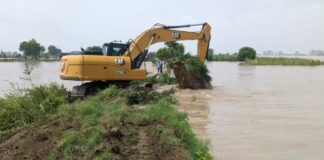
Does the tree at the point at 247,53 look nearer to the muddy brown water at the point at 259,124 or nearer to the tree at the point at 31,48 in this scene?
the tree at the point at 31,48

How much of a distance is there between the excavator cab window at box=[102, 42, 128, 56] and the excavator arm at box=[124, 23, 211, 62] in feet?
0.72

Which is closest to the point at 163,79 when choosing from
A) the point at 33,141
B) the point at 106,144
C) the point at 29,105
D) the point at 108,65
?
the point at 108,65

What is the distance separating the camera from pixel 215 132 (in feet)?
38.5

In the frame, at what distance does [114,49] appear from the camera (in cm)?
1800

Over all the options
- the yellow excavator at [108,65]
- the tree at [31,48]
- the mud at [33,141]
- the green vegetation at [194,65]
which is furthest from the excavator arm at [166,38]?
the tree at [31,48]

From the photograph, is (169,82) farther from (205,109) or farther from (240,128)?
(240,128)

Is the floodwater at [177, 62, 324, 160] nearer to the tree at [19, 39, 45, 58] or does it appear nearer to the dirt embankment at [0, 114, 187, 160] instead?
the dirt embankment at [0, 114, 187, 160]

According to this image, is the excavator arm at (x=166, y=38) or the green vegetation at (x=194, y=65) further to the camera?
the green vegetation at (x=194, y=65)

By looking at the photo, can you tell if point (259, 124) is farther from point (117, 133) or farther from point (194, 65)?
point (194, 65)

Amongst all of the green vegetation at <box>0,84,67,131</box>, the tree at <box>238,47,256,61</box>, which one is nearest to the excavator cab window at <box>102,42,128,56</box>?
the green vegetation at <box>0,84,67,131</box>

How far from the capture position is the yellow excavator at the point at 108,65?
16250 millimetres

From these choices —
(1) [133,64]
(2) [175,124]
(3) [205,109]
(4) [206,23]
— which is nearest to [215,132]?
(2) [175,124]

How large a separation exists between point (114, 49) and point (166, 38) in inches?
128

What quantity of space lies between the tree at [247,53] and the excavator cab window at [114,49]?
9021 centimetres
